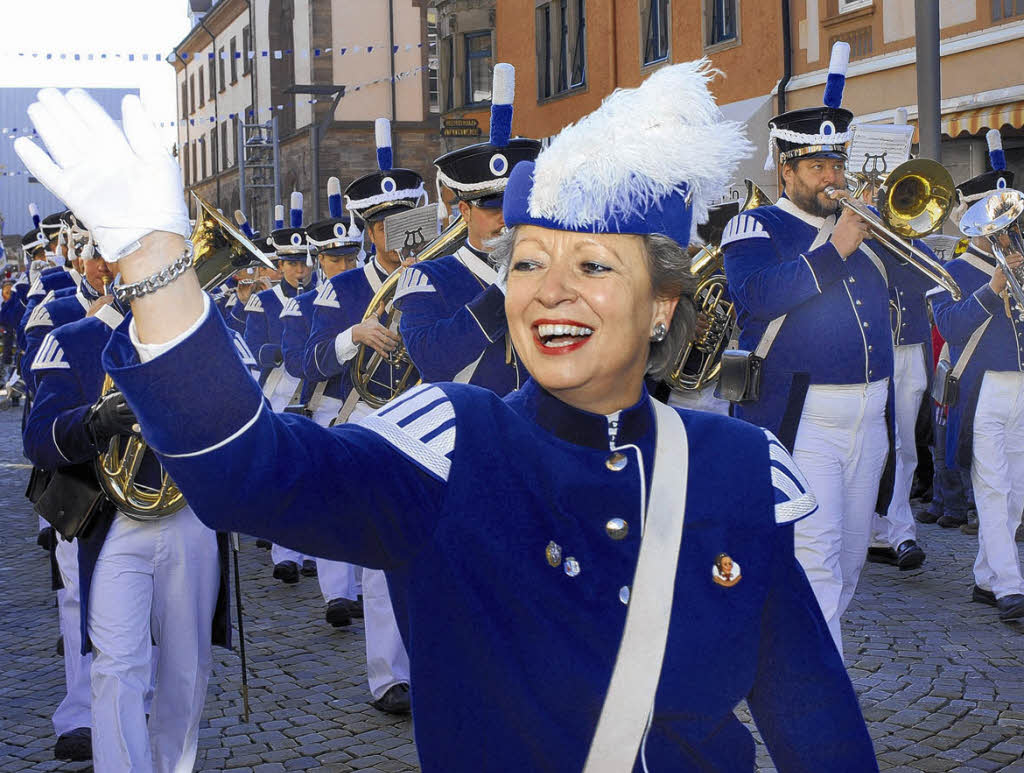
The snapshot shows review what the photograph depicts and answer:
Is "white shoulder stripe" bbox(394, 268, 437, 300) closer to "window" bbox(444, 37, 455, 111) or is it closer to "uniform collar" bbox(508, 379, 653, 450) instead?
"uniform collar" bbox(508, 379, 653, 450)

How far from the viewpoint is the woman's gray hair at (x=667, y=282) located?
2213mm

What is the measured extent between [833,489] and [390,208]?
3510 mm

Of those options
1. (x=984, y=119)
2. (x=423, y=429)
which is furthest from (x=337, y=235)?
(x=984, y=119)

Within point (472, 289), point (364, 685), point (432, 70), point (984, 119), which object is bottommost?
point (364, 685)

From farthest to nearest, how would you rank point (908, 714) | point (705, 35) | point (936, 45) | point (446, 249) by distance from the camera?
1. point (705, 35)
2. point (936, 45)
3. point (446, 249)
4. point (908, 714)

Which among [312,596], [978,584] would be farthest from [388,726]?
[978,584]

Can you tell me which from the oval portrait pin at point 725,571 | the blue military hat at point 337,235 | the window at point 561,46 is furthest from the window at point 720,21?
the oval portrait pin at point 725,571

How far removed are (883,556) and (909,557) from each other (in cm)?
41

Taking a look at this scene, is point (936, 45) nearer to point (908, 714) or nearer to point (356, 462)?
point (908, 714)

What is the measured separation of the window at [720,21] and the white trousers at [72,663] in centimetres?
1749

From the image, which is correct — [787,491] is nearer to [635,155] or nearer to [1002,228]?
[635,155]

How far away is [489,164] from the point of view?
5430 mm

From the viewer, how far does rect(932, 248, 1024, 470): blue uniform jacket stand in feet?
25.4

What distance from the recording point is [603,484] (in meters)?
2.10
